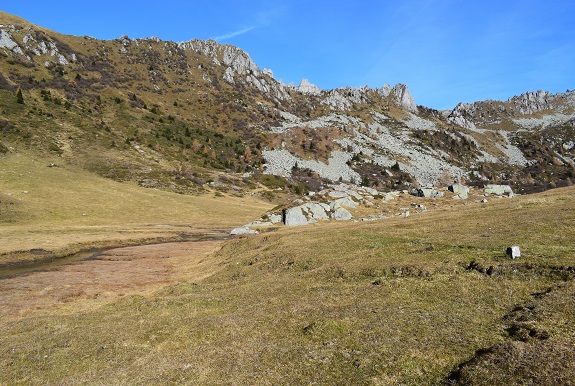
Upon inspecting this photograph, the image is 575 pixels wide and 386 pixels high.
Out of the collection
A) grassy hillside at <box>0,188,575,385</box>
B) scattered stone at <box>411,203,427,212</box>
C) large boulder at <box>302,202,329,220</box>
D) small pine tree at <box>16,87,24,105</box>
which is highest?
small pine tree at <box>16,87,24,105</box>

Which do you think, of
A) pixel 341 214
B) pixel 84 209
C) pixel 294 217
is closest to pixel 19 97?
pixel 84 209

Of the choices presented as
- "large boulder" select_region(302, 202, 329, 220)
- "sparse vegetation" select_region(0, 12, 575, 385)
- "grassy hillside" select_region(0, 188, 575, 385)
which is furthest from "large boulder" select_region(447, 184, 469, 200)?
"grassy hillside" select_region(0, 188, 575, 385)

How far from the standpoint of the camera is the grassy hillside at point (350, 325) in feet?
40.7

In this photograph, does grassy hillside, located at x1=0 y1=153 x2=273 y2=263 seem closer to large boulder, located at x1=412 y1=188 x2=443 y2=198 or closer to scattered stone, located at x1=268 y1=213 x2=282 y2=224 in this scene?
scattered stone, located at x1=268 y1=213 x2=282 y2=224

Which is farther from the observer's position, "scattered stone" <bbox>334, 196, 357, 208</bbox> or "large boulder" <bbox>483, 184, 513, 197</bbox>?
"large boulder" <bbox>483, 184, 513, 197</bbox>

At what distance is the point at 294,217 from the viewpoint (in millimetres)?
80375

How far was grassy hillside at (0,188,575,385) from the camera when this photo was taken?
12.4 m

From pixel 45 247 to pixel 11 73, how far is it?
16197 cm

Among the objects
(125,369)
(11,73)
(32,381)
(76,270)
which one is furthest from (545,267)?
(11,73)

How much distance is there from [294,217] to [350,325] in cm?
6383

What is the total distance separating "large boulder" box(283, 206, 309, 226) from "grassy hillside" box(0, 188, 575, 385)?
156ft

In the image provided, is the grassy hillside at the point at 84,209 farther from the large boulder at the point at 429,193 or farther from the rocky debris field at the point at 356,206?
the large boulder at the point at 429,193

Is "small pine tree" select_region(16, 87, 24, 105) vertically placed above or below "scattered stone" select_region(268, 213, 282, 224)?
above

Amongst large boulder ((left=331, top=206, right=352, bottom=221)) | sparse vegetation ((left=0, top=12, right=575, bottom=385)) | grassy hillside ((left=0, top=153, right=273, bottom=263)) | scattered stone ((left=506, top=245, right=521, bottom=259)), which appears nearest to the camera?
sparse vegetation ((left=0, top=12, right=575, bottom=385))
